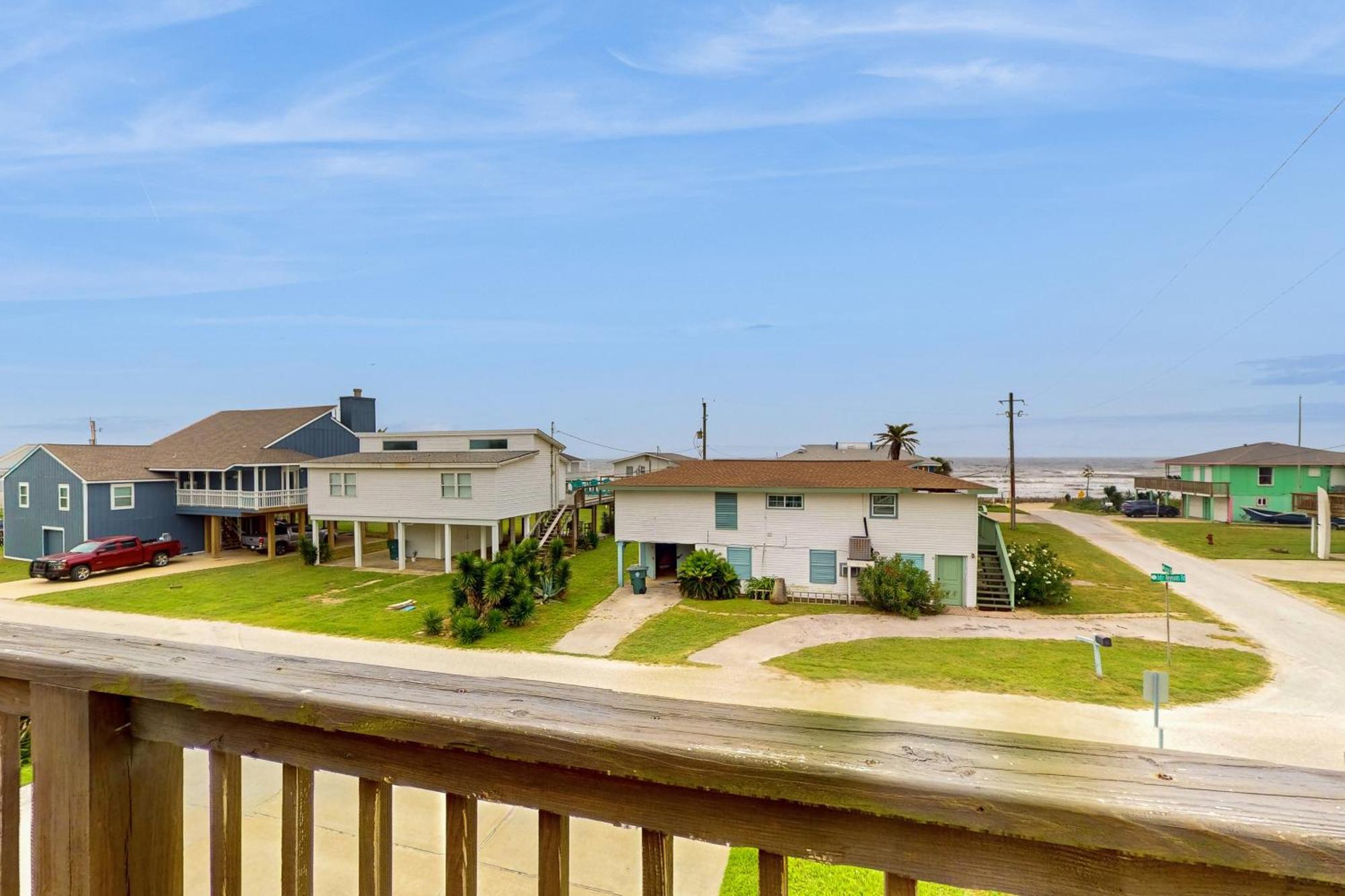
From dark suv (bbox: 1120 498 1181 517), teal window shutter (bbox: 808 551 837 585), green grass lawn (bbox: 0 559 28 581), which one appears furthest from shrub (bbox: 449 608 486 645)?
dark suv (bbox: 1120 498 1181 517)

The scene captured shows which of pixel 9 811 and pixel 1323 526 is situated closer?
pixel 9 811

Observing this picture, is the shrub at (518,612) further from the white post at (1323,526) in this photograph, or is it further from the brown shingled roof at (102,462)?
the white post at (1323,526)

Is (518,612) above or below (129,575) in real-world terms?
above

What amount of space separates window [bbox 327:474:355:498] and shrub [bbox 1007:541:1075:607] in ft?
83.8

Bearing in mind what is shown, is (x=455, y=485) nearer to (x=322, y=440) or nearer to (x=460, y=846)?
(x=322, y=440)

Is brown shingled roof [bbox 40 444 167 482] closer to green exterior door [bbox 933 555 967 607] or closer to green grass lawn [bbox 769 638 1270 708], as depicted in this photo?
green grass lawn [bbox 769 638 1270 708]

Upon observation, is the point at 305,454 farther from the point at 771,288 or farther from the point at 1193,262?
the point at 1193,262

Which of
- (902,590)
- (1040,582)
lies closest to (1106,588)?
(1040,582)

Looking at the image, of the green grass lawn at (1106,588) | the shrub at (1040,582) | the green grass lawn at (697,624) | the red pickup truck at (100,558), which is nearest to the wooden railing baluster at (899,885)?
the green grass lawn at (697,624)

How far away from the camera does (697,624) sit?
16250 mm

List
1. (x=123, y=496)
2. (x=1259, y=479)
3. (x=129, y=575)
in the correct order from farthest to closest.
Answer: (x=1259, y=479) → (x=123, y=496) → (x=129, y=575)

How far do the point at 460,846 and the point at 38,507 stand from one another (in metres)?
38.6

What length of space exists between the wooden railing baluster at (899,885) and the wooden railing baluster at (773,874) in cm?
17

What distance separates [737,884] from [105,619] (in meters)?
19.7
